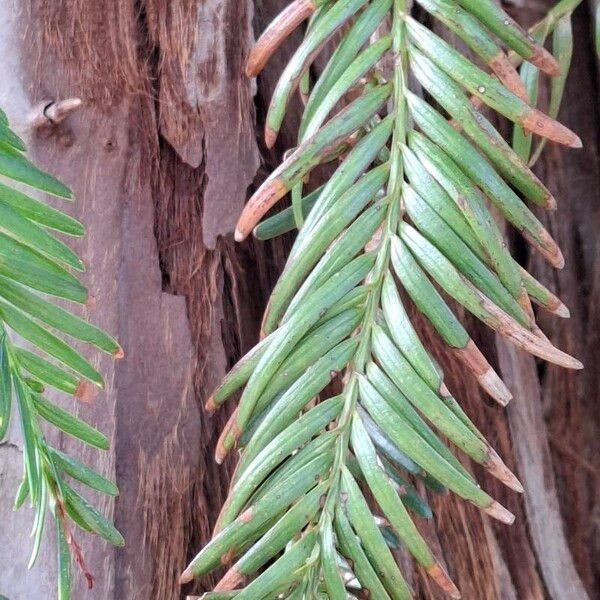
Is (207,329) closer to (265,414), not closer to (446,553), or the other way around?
(265,414)

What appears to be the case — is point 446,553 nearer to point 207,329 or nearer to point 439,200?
point 207,329

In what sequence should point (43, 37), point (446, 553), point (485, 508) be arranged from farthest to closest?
point (446, 553), point (43, 37), point (485, 508)

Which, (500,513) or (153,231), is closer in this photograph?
(500,513)

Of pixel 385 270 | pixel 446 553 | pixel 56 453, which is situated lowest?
pixel 446 553

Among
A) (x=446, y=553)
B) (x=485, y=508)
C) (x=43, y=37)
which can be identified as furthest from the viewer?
(x=446, y=553)

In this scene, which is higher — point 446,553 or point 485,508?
point 485,508

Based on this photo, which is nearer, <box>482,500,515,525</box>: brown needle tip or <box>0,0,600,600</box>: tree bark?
<box>482,500,515,525</box>: brown needle tip

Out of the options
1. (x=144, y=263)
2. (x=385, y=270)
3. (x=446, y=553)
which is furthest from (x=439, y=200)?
(x=446, y=553)

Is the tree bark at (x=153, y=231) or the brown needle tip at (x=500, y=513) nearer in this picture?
the brown needle tip at (x=500, y=513)

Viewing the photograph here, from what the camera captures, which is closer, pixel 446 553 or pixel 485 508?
pixel 485 508
